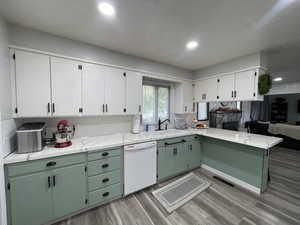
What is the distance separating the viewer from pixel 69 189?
1.65m

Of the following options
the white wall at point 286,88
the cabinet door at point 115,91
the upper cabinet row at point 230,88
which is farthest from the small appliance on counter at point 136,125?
the white wall at point 286,88

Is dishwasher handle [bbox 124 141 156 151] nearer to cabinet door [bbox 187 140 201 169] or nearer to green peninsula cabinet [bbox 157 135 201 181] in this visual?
green peninsula cabinet [bbox 157 135 201 181]

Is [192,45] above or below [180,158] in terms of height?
above

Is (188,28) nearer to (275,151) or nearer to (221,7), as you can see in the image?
(221,7)

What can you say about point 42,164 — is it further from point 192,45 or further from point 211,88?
point 211,88

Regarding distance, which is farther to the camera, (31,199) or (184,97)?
(184,97)

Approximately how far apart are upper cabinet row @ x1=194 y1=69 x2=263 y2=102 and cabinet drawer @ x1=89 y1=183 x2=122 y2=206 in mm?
2878

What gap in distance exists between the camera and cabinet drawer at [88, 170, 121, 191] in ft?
5.92

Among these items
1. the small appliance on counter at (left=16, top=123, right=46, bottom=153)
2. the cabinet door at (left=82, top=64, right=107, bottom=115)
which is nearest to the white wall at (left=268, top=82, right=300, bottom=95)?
the cabinet door at (left=82, top=64, right=107, bottom=115)

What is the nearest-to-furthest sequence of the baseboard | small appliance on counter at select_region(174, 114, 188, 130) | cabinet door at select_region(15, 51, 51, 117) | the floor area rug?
cabinet door at select_region(15, 51, 51, 117) < the floor area rug < the baseboard < small appliance on counter at select_region(174, 114, 188, 130)

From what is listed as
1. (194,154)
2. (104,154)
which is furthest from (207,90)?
(104,154)

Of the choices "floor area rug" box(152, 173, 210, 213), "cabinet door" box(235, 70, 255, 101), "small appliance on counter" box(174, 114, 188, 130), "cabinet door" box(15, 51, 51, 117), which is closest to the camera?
"cabinet door" box(15, 51, 51, 117)

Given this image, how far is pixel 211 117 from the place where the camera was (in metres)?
3.78

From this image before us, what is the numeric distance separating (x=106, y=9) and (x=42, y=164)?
196cm
